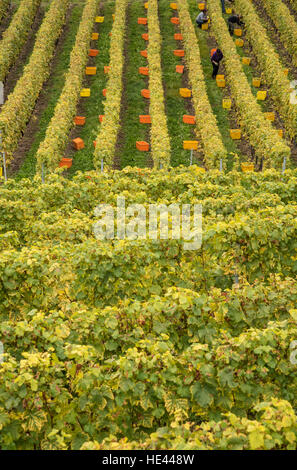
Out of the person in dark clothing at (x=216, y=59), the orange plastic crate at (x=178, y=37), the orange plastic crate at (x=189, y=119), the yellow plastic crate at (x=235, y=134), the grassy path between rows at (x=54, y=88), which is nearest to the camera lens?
the grassy path between rows at (x=54, y=88)

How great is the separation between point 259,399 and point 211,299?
175 centimetres

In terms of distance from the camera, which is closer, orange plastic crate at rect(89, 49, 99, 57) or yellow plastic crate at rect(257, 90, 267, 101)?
yellow plastic crate at rect(257, 90, 267, 101)

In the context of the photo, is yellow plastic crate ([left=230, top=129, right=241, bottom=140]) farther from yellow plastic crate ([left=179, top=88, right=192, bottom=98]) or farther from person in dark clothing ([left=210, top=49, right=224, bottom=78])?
person in dark clothing ([left=210, top=49, right=224, bottom=78])

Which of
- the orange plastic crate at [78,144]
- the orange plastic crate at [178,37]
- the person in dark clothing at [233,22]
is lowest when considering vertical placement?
the orange plastic crate at [78,144]

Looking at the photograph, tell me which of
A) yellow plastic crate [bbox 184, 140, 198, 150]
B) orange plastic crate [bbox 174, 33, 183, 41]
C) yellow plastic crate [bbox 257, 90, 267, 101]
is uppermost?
orange plastic crate [bbox 174, 33, 183, 41]

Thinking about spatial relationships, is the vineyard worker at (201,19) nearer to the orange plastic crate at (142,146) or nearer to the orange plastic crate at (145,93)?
the orange plastic crate at (145,93)

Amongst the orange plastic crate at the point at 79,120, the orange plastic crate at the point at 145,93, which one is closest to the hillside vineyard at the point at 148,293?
the orange plastic crate at the point at 79,120

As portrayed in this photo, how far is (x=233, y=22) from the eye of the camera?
106 feet

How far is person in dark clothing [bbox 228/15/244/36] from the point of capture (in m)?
32.1

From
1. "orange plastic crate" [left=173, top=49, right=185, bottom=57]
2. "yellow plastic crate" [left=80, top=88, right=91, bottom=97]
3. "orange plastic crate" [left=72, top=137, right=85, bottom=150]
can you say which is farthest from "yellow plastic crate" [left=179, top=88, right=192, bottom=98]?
"orange plastic crate" [left=72, top=137, right=85, bottom=150]

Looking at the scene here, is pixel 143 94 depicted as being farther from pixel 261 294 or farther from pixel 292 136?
pixel 261 294

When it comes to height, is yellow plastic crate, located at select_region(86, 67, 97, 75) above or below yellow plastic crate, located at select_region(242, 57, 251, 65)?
below

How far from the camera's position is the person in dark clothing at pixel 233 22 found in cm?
3206

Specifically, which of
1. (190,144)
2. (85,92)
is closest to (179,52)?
(85,92)
